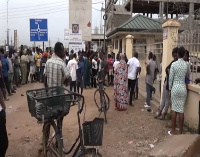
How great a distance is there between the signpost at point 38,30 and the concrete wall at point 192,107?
10203mm

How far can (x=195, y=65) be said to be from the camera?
22.1 ft

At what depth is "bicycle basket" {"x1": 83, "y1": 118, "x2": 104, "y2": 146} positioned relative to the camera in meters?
3.69

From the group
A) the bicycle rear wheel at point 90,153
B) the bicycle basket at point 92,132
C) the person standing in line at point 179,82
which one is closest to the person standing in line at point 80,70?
the person standing in line at point 179,82

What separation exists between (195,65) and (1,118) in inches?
186

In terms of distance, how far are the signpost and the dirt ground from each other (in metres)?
6.64

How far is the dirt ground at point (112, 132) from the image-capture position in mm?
5430

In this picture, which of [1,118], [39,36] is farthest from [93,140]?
[39,36]

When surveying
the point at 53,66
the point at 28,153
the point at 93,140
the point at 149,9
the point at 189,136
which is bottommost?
the point at 28,153

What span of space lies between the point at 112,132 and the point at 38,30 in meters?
10.0

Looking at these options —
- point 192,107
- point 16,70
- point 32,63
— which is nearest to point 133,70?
point 192,107

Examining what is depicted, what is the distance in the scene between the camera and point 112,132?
653 centimetres

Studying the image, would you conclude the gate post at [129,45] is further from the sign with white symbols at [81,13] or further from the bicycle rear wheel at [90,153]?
the bicycle rear wheel at [90,153]

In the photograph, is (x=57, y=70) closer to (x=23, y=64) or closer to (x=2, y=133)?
(x=2, y=133)

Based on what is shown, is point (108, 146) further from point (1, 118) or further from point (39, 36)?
point (39, 36)
